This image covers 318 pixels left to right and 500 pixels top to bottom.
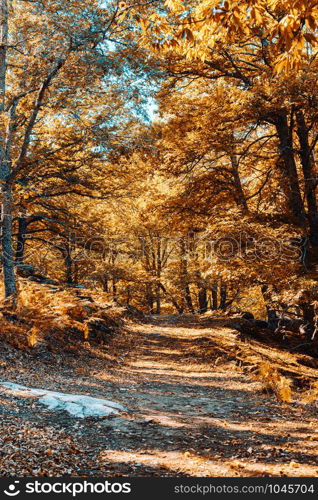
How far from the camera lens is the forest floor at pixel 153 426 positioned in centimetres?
360

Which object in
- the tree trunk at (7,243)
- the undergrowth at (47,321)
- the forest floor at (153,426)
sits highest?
the tree trunk at (7,243)

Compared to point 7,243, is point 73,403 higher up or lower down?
lower down

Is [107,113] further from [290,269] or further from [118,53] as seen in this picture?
[290,269]

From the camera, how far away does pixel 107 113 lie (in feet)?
29.7

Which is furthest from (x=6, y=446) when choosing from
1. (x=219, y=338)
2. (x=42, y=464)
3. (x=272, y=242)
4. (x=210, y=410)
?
(x=219, y=338)

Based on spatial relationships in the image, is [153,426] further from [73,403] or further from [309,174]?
[309,174]

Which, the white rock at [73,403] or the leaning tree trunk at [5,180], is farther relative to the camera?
the leaning tree trunk at [5,180]

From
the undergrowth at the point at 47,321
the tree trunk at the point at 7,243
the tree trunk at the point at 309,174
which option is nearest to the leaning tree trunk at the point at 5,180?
the tree trunk at the point at 7,243

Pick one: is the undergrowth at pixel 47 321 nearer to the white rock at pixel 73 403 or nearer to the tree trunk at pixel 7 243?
the tree trunk at pixel 7 243

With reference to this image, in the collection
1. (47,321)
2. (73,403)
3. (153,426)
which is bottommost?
(153,426)

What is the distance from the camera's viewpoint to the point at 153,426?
471cm

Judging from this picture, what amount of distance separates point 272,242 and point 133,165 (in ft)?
16.0

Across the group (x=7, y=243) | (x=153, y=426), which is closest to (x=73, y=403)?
(x=153, y=426)

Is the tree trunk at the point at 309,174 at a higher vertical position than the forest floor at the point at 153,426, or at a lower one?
higher
